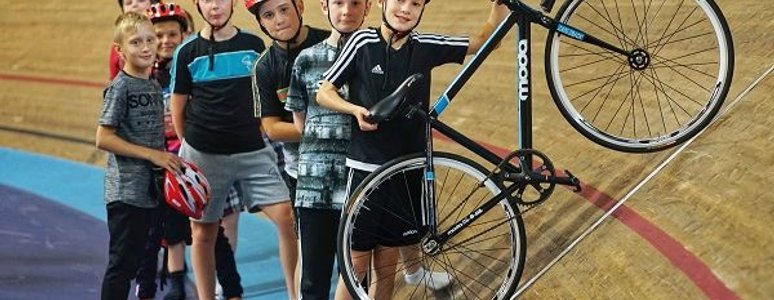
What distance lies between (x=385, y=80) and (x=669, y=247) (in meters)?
1.18

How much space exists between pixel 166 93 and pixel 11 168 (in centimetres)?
410

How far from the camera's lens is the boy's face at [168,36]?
579 centimetres

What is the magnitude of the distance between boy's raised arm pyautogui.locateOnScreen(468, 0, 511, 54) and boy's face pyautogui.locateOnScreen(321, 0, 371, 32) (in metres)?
0.43

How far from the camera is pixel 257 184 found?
5309 mm

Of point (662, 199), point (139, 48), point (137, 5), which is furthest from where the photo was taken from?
point (137, 5)

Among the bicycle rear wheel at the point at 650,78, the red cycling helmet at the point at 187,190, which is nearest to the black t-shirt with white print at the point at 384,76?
the bicycle rear wheel at the point at 650,78

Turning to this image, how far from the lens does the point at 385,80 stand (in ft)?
12.8

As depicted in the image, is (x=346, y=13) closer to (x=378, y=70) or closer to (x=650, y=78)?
(x=378, y=70)

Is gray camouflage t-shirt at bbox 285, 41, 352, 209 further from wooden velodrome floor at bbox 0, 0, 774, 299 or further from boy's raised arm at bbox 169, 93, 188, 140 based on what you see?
boy's raised arm at bbox 169, 93, 188, 140

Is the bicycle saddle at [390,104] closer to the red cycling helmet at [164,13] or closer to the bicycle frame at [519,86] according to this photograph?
the bicycle frame at [519,86]

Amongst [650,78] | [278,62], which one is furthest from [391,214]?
[650,78]

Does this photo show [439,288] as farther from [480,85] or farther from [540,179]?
[480,85]

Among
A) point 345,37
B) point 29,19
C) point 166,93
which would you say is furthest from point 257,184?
point 29,19

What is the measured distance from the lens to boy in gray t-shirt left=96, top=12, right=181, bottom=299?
489 centimetres
